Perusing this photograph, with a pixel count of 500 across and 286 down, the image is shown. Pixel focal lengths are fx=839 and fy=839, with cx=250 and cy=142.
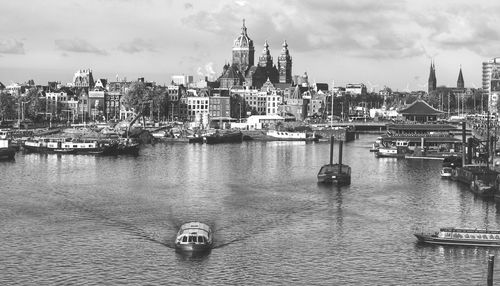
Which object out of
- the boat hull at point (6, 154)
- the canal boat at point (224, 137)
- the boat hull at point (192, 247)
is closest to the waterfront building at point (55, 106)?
the canal boat at point (224, 137)

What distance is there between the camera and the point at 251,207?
209 feet

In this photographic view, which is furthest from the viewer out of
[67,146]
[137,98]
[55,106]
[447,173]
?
[55,106]

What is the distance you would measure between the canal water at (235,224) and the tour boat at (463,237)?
2.16 ft

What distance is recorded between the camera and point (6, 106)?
553ft

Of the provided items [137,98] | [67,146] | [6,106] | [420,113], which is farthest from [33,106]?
[420,113]

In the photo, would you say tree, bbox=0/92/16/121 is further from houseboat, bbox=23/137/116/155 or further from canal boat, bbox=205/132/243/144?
houseboat, bbox=23/137/116/155

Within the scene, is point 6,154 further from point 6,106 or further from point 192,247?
point 6,106

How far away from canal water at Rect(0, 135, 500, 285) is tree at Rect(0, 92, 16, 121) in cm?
7570

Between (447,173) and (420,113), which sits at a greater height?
(420,113)

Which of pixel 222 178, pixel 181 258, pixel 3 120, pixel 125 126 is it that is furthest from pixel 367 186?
pixel 3 120

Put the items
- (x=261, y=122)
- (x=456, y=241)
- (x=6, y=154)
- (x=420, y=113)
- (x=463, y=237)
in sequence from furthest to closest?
(x=261, y=122), (x=420, y=113), (x=6, y=154), (x=463, y=237), (x=456, y=241)

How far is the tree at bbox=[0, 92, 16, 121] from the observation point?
551 feet

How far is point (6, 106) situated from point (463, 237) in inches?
5271

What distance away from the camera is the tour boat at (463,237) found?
50.2 m
